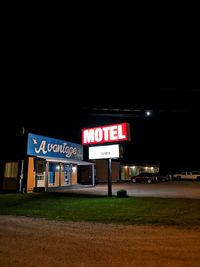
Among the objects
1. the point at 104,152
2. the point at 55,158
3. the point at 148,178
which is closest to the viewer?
the point at 104,152

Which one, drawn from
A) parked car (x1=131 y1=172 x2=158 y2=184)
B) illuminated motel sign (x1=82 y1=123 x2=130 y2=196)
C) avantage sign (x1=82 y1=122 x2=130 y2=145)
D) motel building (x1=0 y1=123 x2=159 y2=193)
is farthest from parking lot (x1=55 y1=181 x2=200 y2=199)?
parked car (x1=131 y1=172 x2=158 y2=184)

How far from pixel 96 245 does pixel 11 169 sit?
1969 centimetres

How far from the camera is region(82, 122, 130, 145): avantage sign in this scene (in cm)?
1941

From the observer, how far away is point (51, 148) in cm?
2556

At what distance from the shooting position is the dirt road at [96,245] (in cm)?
512

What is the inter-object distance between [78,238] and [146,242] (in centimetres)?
186

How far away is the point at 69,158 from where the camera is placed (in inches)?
1146

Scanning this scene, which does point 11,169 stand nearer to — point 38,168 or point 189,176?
point 38,168

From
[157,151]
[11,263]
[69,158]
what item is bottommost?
[11,263]

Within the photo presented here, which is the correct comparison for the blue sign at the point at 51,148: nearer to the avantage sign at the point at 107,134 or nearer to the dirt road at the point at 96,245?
the avantage sign at the point at 107,134

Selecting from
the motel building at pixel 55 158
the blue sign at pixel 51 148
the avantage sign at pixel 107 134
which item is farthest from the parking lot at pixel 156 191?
the avantage sign at pixel 107 134

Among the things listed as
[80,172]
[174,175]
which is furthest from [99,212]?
[174,175]

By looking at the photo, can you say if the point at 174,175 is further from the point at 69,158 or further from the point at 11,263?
the point at 11,263

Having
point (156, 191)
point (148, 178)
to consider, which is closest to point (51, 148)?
point (156, 191)
